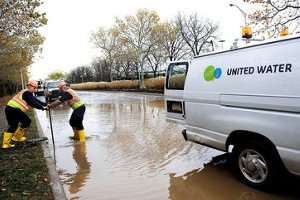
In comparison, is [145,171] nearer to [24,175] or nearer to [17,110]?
[24,175]

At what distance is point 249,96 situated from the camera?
3941mm

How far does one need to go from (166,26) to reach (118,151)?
116ft

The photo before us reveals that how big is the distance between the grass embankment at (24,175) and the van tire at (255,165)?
2913mm

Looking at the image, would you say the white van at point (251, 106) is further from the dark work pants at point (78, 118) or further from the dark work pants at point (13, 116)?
the dark work pants at point (13, 116)

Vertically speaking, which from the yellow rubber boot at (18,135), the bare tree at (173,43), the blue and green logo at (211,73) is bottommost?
the yellow rubber boot at (18,135)

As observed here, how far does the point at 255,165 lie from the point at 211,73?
1.64 meters

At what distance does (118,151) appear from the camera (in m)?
6.70

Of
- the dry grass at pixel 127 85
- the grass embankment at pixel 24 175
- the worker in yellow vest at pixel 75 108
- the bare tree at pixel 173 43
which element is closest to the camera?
the grass embankment at pixel 24 175

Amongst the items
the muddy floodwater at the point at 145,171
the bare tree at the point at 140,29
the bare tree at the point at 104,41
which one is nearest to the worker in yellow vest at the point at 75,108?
the muddy floodwater at the point at 145,171

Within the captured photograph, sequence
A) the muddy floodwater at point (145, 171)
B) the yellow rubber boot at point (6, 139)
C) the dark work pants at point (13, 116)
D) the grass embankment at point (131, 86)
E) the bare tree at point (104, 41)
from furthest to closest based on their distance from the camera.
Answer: the bare tree at point (104, 41)
the grass embankment at point (131, 86)
the dark work pants at point (13, 116)
the yellow rubber boot at point (6, 139)
the muddy floodwater at point (145, 171)

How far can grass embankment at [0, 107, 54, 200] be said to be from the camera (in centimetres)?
403

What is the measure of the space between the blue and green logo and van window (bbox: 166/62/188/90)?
32.9 inches

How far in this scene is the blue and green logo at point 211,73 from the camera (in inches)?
179

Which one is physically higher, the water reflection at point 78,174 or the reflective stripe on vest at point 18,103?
the reflective stripe on vest at point 18,103
